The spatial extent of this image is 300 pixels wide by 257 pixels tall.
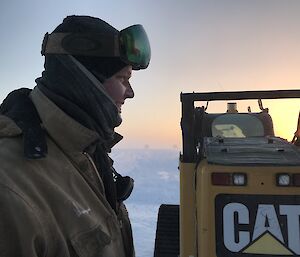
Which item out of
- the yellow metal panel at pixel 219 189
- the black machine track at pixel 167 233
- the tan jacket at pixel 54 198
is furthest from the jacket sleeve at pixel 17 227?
the black machine track at pixel 167 233

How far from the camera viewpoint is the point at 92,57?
163 centimetres

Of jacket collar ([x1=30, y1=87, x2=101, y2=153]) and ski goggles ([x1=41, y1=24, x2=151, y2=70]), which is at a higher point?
ski goggles ([x1=41, y1=24, x2=151, y2=70])

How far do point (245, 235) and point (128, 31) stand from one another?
4.02 feet

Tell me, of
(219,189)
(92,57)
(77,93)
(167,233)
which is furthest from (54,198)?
(167,233)

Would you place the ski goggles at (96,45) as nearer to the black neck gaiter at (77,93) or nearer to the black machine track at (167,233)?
the black neck gaiter at (77,93)

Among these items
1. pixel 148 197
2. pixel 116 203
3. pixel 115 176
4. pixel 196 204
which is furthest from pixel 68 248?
pixel 148 197

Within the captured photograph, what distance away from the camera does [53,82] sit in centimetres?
153

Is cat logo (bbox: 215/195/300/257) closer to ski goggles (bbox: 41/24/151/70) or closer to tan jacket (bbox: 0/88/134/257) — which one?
tan jacket (bbox: 0/88/134/257)

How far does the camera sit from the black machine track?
4031mm

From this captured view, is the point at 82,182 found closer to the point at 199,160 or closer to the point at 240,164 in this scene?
the point at 240,164

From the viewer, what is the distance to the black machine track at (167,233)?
403 centimetres

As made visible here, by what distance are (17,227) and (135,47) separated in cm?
93

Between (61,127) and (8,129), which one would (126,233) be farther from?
(8,129)

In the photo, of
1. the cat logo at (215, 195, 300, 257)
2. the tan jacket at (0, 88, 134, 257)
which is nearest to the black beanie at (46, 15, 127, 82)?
the tan jacket at (0, 88, 134, 257)
